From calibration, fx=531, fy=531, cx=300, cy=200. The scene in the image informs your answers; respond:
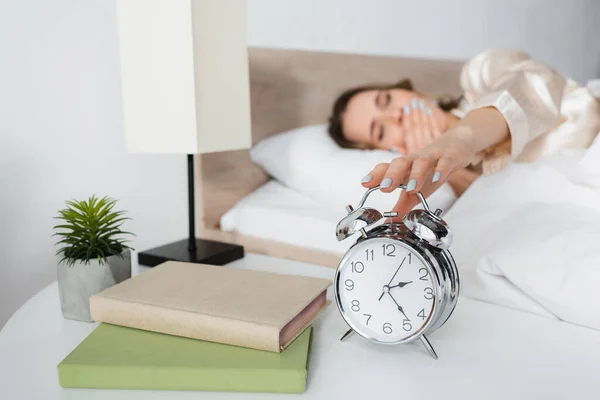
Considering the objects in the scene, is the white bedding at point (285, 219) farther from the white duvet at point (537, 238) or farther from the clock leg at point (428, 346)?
the clock leg at point (428, 346)

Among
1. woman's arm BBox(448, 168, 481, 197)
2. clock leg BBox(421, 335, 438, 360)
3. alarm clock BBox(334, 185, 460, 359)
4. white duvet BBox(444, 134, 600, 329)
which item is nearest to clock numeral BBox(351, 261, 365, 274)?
alarm clock BBox(334, 185, 460, 359)

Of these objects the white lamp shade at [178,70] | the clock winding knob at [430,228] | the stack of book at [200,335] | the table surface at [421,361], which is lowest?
the table surface at [421,361]

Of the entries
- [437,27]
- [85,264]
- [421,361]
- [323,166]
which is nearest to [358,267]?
[421,361]

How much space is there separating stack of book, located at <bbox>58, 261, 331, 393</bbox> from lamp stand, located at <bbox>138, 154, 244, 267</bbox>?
0.23m

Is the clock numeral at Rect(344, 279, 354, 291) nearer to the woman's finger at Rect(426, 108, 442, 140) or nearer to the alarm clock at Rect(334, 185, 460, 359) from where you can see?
the alarm clock at Rect(334, 185, 460, 359)

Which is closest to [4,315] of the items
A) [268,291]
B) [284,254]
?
[284,254]

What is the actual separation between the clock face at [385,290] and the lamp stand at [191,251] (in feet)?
1.36

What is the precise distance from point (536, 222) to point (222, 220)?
2.28ft

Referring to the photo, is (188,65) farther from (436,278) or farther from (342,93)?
(342,93)

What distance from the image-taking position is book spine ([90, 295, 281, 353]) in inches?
23.0

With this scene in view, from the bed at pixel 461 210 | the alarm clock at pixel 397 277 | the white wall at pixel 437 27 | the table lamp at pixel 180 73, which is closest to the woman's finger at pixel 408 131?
the bed at pixel 461 210

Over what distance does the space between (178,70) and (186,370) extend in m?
0.54

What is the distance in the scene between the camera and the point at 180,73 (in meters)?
0.90

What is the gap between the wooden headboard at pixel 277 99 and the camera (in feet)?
4.12
